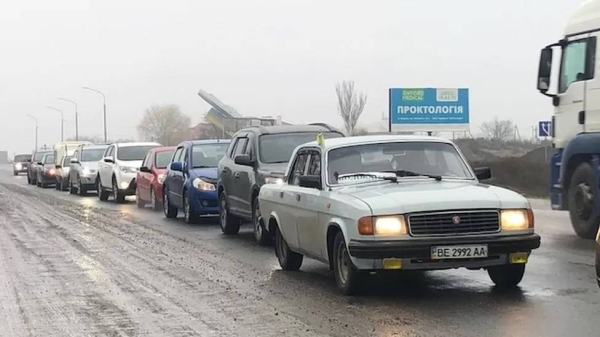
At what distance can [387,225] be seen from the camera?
789 centimetres

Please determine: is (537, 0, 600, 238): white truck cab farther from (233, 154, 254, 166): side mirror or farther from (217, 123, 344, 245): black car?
(233, 154, 254, 166): side mirror

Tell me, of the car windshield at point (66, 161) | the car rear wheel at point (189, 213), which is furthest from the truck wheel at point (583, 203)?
the car windshield at point (66, 161)

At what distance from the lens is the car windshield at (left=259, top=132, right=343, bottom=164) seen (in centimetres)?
1420

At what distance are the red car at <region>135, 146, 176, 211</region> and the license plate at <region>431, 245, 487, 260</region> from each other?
14.6 m

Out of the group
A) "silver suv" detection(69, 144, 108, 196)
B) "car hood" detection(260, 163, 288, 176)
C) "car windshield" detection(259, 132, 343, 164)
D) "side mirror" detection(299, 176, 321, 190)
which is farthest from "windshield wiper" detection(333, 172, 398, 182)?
"silver suv" detection(69, 144, 108, 196)

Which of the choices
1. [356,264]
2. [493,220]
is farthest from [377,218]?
[493,220]

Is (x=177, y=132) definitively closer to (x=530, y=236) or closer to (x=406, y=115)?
(x=406, y=115)

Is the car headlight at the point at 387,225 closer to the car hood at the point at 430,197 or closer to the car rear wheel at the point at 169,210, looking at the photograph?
the car hood at the point at 430,197

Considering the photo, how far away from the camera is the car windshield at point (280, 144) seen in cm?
1420

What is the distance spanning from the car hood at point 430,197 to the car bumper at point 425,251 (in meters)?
0.29

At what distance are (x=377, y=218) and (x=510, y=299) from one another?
1455mm

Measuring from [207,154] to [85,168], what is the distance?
14842mm

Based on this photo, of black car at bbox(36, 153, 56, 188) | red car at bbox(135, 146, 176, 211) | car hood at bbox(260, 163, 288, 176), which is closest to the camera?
car hood at bbox(260, 163, 288, 176)

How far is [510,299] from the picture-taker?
26.7 ft
